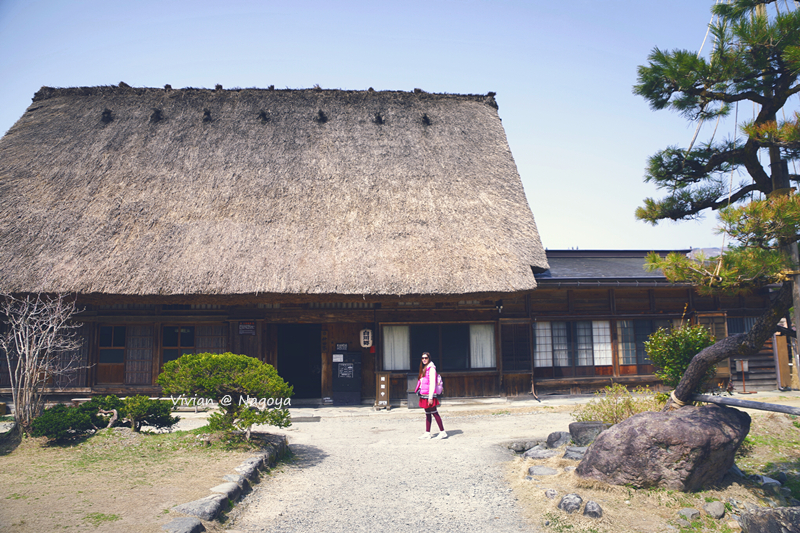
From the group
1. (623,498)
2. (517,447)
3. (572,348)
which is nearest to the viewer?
(623,498)

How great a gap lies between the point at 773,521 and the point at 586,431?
7.85 ft

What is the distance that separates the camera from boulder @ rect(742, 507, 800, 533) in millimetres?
4113

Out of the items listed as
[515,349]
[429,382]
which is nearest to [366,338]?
[429,382]

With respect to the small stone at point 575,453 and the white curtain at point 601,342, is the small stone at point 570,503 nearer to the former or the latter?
the small stone at point 575,453

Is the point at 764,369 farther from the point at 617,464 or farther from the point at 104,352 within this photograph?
the point at 104,352

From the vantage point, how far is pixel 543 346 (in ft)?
38.8

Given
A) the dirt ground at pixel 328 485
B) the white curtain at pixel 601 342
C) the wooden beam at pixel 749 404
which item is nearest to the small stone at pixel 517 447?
the dirt ground at pixel 328 485

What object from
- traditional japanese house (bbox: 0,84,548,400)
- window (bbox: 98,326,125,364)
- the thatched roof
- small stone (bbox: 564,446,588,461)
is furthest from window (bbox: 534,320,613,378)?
window (bbox: 98,326,125,364)

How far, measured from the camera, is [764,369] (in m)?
12.6

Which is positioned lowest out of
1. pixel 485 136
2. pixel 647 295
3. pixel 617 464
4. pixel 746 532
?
pixel 746 532

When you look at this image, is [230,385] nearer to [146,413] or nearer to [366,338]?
[146,413]

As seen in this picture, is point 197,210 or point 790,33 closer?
point 790,33

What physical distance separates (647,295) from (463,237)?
17.5ft

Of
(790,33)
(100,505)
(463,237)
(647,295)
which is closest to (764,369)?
(647,295)
